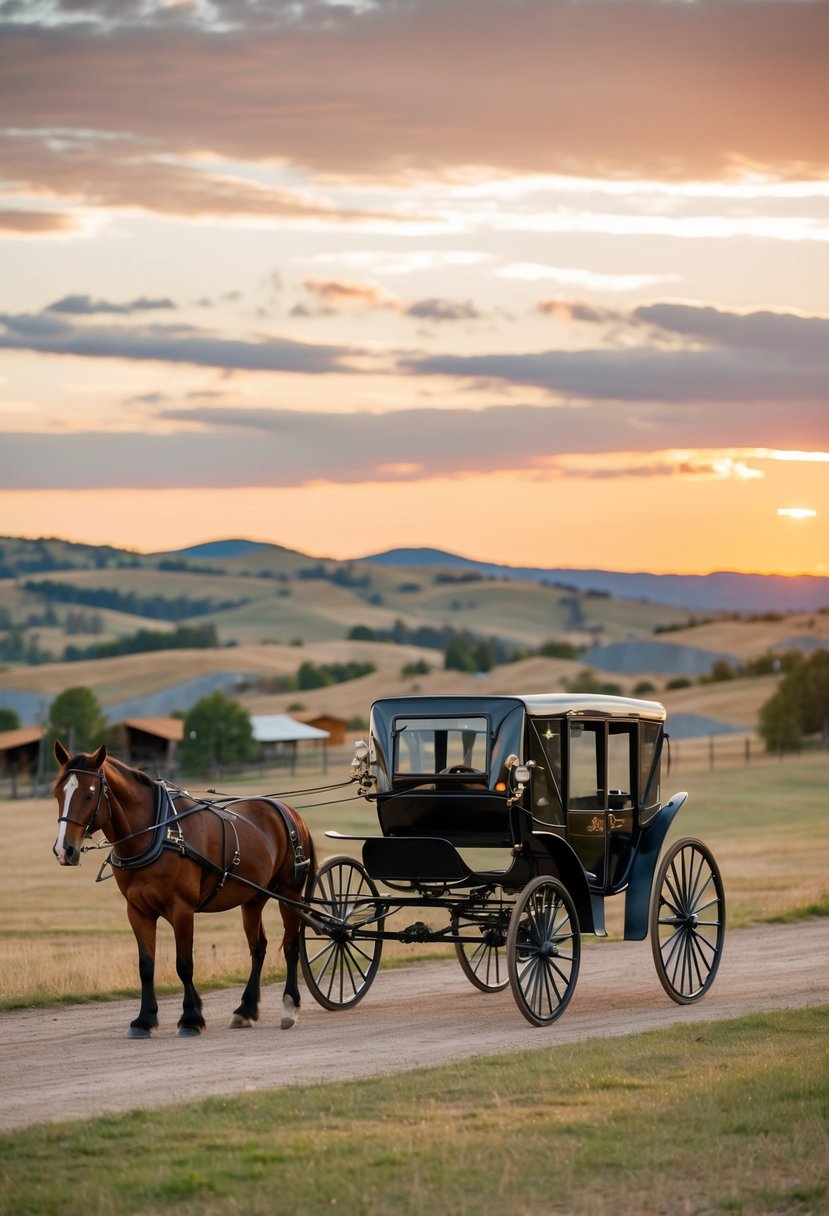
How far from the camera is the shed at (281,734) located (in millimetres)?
111044

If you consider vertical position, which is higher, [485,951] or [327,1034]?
[485,951]

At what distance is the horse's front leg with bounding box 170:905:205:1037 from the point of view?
1317 cm

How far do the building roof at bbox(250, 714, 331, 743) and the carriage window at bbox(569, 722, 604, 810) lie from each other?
9504 centimetres

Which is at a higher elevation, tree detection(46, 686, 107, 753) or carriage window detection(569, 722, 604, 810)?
carriage window detection(569, 722, 604, 810)

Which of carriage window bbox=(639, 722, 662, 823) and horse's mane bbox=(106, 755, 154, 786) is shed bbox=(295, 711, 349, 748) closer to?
carriage window bbox=(639, 722, 662, 823)

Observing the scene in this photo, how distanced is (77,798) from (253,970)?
241 centimetres

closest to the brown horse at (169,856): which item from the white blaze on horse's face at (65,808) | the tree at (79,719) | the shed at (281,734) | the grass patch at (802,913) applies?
the white blaze on horse's face at (65,808)

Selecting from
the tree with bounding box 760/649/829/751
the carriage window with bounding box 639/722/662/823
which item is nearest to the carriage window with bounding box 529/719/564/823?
the carriage window with bounding box 639/722/662/823

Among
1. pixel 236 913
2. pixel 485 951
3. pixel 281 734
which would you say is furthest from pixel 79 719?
pixel 485 951

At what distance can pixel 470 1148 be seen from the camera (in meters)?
8.87

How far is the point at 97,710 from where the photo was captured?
362 ft

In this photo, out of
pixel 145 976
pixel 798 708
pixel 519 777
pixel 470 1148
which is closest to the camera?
pixel 470 1148

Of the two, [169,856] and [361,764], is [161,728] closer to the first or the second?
[361,764]

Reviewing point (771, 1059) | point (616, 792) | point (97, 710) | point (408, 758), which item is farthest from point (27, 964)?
point (97, 710)
